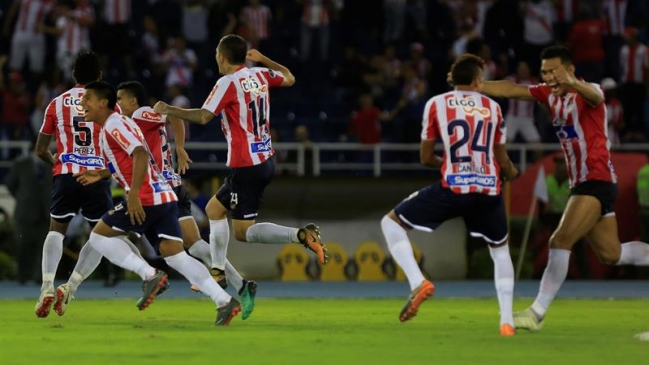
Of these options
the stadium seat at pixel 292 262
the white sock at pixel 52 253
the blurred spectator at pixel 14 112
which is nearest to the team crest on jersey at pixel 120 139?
the white sock at pixel 52 253

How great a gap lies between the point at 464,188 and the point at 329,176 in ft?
40.1

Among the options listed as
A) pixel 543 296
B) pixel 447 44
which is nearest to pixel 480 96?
pixel 543 296

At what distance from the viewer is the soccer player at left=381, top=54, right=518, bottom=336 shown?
12.3 meters

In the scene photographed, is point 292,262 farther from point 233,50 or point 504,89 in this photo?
point 504,89

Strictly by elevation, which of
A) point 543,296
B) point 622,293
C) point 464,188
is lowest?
point 622,293

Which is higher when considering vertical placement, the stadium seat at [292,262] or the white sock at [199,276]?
the white sock at [199,276]

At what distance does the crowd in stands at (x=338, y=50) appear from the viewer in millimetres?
27828

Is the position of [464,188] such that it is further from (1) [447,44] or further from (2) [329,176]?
(1) [447,44]

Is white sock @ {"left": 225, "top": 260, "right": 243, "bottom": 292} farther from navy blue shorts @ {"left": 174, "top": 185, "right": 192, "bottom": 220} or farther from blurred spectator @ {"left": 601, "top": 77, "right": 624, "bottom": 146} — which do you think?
blurred spectator @ {"left": 601, "top": 77, "right": 624, "bottom": 146}

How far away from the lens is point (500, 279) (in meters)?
12.4

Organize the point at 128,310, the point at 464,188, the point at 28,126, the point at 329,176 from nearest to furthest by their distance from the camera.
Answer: the point at 464,188 < the point at 128,310 < the point at 329,176 < the point at 28,126

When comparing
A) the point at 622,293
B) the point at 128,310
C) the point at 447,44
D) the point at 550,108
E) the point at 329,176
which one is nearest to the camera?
the point at 550,108

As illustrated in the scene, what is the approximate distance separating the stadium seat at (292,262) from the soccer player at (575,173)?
35.8ft

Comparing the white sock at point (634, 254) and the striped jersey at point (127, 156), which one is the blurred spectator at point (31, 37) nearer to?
the striped jersey at point (127, 156)
